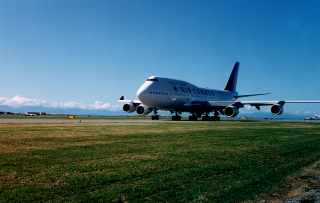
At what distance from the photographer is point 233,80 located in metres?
81.7

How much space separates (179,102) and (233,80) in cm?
2824

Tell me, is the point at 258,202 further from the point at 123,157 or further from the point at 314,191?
the point at 123,157

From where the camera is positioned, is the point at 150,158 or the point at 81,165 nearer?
the point at 81,165

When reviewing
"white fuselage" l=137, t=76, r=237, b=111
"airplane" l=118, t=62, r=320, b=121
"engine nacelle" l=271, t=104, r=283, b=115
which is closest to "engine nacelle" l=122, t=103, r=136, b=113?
"airplane" l=118, t=62, r=320, b=121

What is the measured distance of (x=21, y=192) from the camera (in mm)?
7297

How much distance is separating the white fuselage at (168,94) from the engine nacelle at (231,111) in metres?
6.74

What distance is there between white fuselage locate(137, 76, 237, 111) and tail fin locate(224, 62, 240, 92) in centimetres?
1837

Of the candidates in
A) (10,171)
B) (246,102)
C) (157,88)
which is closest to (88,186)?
(10,171)

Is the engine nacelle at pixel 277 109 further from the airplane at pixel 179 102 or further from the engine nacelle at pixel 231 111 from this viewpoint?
the engine nacelle at pixel 231 111

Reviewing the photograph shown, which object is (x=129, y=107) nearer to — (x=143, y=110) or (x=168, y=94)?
(x=143, y=110)

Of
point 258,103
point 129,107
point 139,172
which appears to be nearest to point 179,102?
point 129,107

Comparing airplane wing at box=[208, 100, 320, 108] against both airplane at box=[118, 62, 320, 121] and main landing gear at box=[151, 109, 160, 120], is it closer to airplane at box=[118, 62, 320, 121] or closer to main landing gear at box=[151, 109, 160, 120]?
airplane at box=[118, 62, 320, 121]

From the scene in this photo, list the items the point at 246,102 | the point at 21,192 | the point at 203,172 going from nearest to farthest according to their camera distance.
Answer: the point at 21,192 < the point at 203,172 < the point at 246,102

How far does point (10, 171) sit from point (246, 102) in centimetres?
5027
